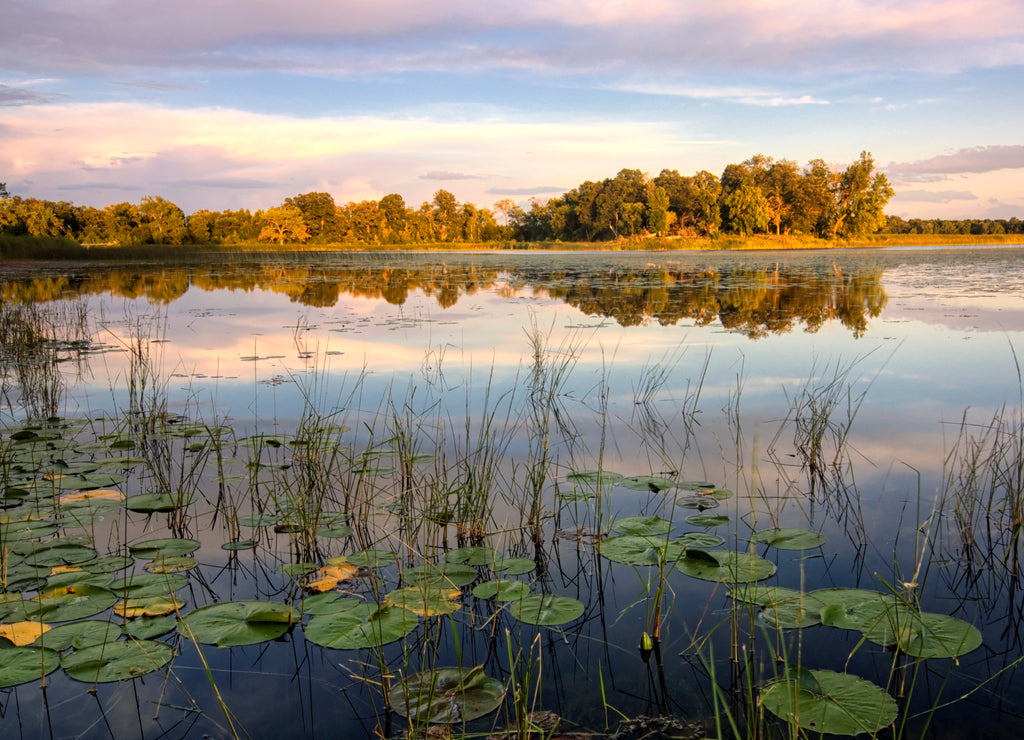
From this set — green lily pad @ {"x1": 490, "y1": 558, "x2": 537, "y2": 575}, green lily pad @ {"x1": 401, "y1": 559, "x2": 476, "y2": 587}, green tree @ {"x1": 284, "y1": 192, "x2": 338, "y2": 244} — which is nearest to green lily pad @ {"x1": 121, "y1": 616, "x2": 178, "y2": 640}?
green lily pad @ {"x1": 401, "y1": 559, "x2": 476, "y2": 587}

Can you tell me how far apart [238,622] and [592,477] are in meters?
1.87

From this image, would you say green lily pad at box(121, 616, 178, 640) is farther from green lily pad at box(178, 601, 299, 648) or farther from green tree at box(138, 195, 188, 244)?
green tree at box(138, 195, 188, 244)

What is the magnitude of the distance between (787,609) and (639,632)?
1.67ft

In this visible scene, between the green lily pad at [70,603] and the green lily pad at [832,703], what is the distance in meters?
2.18

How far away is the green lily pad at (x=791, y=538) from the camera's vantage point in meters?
2.70

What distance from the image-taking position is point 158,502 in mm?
3262

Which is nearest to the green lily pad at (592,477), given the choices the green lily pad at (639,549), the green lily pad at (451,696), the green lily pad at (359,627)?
the green lily pad at (639,549)

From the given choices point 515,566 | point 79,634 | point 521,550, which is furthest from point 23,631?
point 521,550

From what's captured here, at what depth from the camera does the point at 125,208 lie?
69062 millimetres

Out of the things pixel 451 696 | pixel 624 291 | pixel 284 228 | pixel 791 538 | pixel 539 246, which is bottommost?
pixel 451 696

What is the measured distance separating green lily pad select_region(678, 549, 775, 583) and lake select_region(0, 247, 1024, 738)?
0.02 m

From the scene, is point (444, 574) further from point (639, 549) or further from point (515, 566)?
point (639, 549)

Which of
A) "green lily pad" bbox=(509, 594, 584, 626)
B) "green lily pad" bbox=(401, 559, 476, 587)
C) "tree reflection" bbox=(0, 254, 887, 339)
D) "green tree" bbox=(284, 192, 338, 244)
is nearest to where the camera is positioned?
"green lily pad" bbox=(509, 594, 584, 626)

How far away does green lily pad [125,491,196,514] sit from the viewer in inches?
125
